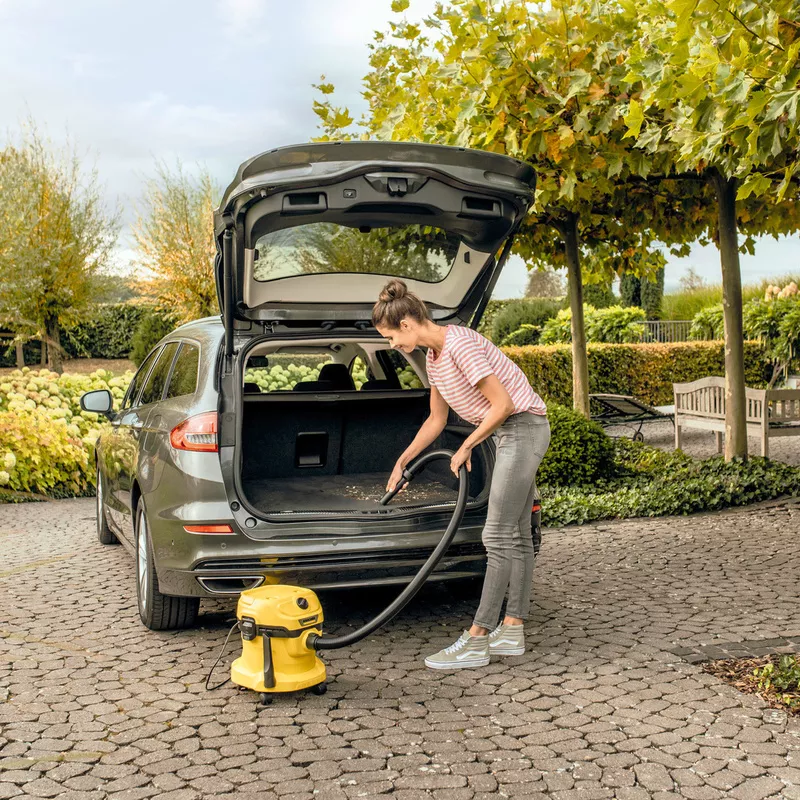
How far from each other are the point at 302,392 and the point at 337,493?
2.45 feet

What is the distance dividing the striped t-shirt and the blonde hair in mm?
174

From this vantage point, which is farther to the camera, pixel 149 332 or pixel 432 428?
pixel 149 332

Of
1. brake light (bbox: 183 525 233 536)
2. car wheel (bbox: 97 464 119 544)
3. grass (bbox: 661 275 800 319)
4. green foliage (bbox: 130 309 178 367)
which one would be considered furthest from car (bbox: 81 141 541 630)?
grass (bbox: 661 275 800 319)

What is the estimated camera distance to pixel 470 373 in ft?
14.4

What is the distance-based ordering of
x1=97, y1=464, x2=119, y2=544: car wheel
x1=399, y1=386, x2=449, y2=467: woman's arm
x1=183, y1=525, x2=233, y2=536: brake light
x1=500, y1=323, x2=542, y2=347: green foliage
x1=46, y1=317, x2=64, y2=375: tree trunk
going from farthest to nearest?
x1=500, y1=323, x2=542, y2=347: green foliage, x1=46, y1=317, x2=64, y2=375: tree trunk, x1=97, y1=464, x2=119, y2=544: car wheel, x1=399, y1=386, x2=449, y2=467: woman's arm, x1=183, y1=525, x2=233, y2=536: brake light

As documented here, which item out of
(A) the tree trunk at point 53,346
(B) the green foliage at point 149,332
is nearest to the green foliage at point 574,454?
(A) the tree trunk at point 53,346

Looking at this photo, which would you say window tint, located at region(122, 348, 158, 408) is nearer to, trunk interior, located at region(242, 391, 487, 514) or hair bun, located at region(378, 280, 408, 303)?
trunk interior, located at region(242, 391, 487, 514)

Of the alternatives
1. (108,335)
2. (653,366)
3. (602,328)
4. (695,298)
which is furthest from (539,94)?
(108,335)

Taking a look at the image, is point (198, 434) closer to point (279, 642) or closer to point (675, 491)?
point (279, 642)

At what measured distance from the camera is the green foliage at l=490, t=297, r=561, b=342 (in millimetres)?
26375

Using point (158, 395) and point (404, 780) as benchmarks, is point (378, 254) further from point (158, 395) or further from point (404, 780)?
point (404, 780)

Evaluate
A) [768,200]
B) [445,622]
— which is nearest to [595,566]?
[445,622]

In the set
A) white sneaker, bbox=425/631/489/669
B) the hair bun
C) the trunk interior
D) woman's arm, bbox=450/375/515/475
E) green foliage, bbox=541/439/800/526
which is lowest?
white sneaker, bbox=425/631/489/669

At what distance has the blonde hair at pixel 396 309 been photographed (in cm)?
446
